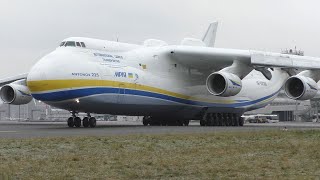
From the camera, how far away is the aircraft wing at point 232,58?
2938 centimetres

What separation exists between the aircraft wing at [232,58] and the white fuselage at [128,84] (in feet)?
2.91

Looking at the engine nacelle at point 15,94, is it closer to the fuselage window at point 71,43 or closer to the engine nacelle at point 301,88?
the fuselage window at point 71,43

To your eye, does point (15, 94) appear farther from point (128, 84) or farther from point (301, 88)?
point (301, 88)

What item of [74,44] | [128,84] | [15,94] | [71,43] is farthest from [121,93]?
[15,94]

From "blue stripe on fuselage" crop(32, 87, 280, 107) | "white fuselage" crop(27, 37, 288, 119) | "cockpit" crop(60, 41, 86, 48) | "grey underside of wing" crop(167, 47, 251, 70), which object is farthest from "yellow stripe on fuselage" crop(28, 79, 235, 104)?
"grey underside of wing" crop(167, 47, 251, 70)

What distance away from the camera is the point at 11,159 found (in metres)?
9.84

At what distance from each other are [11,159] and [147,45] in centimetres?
2194

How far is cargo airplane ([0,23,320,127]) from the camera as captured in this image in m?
24.9

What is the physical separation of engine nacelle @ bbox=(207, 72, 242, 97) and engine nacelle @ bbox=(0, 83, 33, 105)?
10677 mm

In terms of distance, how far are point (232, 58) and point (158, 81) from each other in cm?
440

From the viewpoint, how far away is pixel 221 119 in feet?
108

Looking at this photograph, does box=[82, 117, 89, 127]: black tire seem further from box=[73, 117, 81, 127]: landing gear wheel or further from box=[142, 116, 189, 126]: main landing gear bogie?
box=[142, 116, 189, 126]: main landing gear bogie

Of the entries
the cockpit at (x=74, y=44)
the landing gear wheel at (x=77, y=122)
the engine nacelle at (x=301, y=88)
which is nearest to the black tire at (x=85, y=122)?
the landing gear wheel at (x=77, y=122)

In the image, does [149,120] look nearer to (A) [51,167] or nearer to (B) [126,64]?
(B) [126,64]
